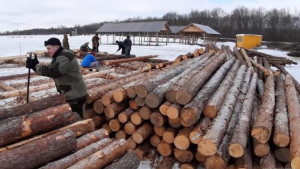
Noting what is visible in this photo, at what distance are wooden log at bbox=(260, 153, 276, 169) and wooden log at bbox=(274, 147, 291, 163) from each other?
0.09 metres

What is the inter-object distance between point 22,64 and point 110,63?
5.02 metres

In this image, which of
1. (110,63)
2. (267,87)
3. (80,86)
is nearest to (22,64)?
(110,63)

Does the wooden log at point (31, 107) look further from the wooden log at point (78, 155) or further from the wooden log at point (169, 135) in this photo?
the wooden log at point (169, 135)

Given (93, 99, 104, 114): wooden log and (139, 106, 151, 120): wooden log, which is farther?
(93, 99, 104, 114): wooden log

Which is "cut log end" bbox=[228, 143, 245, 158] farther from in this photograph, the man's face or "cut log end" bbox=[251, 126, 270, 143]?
the man's face

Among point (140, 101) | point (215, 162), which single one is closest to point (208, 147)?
point (215, 162)

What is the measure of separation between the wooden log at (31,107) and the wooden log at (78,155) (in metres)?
0.94

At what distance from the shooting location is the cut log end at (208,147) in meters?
4.23

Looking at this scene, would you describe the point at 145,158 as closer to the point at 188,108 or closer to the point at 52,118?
the point at 188,108

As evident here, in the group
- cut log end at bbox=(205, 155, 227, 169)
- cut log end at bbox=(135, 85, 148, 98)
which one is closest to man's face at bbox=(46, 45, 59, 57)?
cut log end at bbox=(135, 85, 148, 98)

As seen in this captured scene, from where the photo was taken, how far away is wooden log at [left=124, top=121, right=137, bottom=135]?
5371 mm

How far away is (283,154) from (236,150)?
0.90 meters

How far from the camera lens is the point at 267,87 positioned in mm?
7316

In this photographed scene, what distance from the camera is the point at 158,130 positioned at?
519cm
